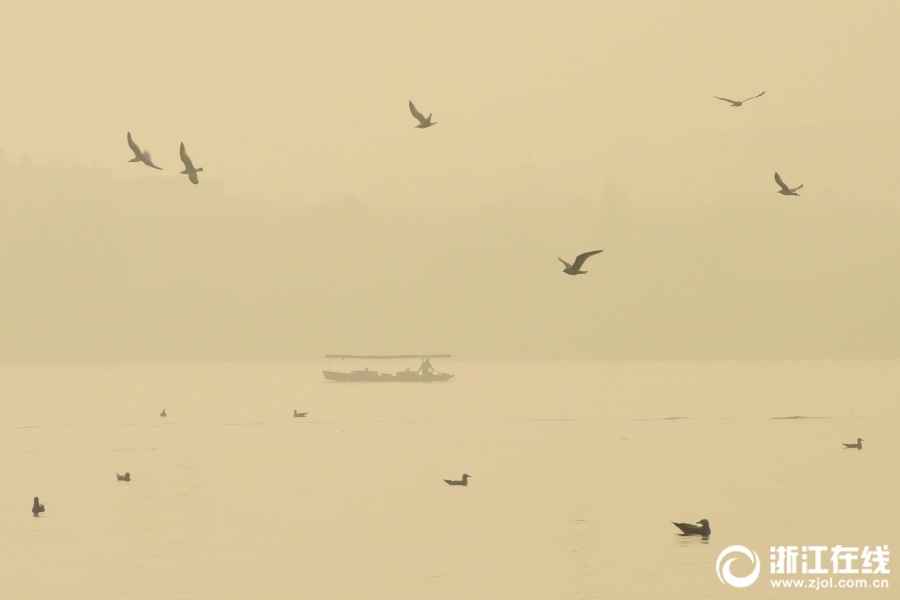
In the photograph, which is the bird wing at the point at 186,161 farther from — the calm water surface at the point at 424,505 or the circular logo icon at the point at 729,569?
the circular logo icon at the point at 729,569

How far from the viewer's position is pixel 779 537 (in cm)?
4891

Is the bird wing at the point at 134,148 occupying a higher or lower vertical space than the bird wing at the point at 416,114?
lower

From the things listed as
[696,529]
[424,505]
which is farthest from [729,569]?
[424,505]

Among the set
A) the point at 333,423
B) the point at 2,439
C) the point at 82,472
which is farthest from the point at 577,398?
the point at 82,472

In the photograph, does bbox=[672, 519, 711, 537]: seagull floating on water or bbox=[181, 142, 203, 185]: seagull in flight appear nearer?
bbox=[181, 142, 203, 185]: seagull in flight

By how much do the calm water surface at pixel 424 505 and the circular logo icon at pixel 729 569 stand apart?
1.23 feet

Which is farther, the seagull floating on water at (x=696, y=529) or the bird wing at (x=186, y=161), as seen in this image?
the seagull floating on water at (x=696, y=529)

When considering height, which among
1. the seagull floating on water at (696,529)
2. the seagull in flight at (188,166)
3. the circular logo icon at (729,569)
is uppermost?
the seagull in flight at (188,166)

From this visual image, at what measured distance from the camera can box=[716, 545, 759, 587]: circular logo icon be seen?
4025 centimetres

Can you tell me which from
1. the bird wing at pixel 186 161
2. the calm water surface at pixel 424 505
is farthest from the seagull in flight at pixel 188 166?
the calm water surface at pixel 424 505

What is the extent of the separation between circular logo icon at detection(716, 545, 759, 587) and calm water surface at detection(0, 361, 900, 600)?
0.37 metres

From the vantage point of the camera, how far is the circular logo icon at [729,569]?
4025 cm

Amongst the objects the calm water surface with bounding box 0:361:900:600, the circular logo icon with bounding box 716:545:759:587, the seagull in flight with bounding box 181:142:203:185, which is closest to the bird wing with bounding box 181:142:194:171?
the seagull in flight with bounding box 181:142:203:185

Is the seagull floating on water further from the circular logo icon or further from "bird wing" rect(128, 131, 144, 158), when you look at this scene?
"bird wing" rect(128, 131, 144, 158)
